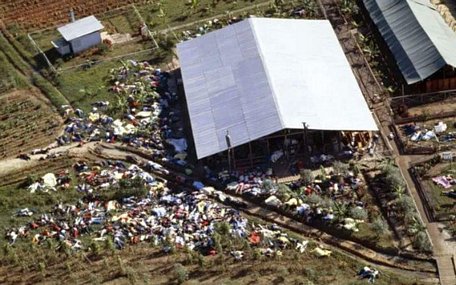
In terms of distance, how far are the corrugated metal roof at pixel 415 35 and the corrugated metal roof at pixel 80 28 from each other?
24.5 metres

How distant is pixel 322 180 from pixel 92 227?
1516 cm

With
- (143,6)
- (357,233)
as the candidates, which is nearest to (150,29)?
(143,6)

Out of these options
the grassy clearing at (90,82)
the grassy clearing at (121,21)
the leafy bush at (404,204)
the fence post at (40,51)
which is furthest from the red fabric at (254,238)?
the grassy clearing at (121,21)

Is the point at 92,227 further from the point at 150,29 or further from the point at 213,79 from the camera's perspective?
the point at 150,29

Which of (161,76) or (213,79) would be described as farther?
(161,76)

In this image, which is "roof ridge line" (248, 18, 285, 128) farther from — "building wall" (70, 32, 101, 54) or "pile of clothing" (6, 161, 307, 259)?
"building wall" (70, 32, 101, 54)

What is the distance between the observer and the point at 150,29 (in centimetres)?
7000

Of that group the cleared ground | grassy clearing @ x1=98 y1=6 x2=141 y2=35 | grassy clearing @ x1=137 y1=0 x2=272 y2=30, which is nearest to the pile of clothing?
the cleared ground

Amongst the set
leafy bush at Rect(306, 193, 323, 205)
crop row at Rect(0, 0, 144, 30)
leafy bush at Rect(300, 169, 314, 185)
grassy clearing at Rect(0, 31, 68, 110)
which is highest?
crop row at Rect(0, 0, 144, 30)

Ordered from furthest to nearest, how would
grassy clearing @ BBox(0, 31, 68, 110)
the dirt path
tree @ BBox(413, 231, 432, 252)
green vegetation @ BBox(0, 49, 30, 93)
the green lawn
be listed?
green vegetation @ BBox(0, 49, 30, 93) < grassy clearing @ BBox(0, 31, 68, 110) < the green lawn < tree @ BBox(413, 231, 432, 252) < the dirt path

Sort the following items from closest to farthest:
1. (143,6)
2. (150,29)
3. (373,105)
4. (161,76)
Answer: (373,105), (161,76), (150,29), (143,6)

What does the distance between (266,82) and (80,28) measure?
2119 cm

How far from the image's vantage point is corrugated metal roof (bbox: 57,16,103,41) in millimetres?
65750

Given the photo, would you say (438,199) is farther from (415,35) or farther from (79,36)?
(79,36)
